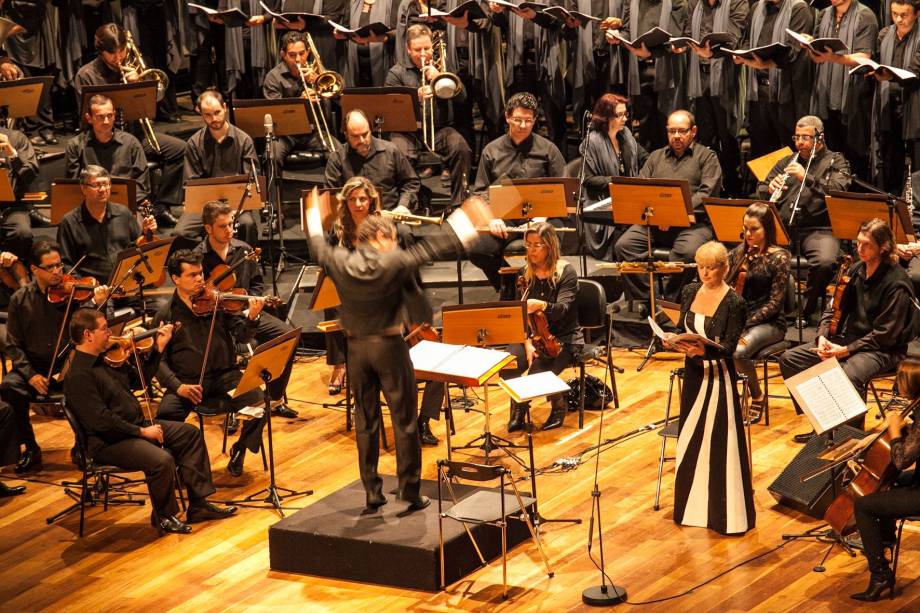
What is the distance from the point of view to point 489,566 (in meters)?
5.74

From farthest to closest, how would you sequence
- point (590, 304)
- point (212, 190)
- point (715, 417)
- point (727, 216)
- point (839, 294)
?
point (212, 190) → point (727, 216) → point (590, 304) → point (839, 294) → point (715, 417)

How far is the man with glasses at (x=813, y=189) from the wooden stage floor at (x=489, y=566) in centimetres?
135

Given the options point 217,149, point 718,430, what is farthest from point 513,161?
point 718,430

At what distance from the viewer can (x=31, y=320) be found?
7.28 m

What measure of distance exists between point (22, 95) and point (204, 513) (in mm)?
4253

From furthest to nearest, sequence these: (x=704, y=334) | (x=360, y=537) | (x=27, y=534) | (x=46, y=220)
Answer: (x=46, y=220)
(x=27, y=534)
(x=704, y=334)
(x=360, y=537)

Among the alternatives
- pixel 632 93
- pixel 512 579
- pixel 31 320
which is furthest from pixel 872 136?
pixel 31 320

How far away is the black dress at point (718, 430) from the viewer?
5848 mm

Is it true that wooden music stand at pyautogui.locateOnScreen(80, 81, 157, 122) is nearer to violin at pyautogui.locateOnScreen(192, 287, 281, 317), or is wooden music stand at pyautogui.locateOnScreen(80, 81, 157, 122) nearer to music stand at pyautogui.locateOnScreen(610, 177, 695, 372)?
violin at pyautogui.locateOnScreen(192, 287, 281, 317)

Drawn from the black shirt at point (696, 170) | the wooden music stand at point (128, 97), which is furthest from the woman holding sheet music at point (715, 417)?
the wooden music stand at point (128, 97)

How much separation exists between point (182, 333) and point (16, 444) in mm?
1141

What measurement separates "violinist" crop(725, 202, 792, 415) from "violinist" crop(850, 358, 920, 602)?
6.57 feet

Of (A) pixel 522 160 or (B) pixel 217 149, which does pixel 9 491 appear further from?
(A) pixel 522 160

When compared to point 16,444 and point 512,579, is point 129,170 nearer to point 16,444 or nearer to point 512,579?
point 16,444
